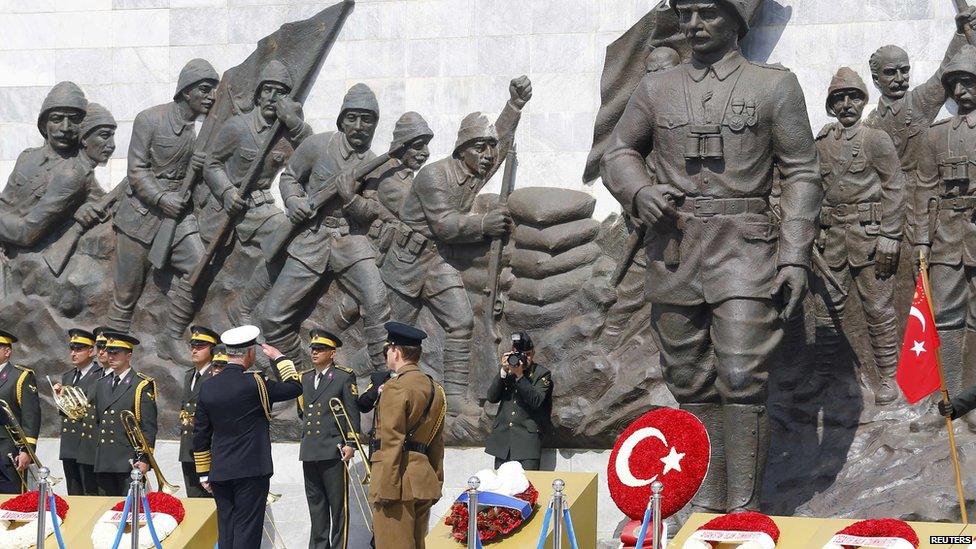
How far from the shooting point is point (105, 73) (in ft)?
49.1

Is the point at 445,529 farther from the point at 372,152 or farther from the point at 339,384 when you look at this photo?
the point at 372,152

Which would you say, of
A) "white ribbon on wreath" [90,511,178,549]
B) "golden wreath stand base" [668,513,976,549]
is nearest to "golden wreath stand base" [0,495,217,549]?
"white ribbon on wreath" [90,511,178,549]

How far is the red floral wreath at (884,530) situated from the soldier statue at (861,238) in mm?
3905

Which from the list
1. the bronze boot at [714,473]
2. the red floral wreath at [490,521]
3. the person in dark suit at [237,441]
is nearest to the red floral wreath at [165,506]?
the person in dark suit at [237,441]

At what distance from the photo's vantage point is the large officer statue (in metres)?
10.2

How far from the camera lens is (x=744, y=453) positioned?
404 inches

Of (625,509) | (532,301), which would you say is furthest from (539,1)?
(625,509)

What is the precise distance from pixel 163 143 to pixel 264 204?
39.1 inches

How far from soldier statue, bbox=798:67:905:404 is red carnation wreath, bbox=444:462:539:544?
333cm

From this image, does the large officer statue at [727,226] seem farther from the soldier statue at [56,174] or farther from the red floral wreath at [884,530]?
the soldier statue at [56,174]

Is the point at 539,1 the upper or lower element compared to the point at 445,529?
upper

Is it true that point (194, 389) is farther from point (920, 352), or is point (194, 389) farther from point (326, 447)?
point (920, 352)

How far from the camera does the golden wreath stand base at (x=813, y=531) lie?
835 centimetres

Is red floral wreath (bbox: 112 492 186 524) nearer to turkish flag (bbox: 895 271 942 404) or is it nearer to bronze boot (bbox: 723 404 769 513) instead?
bronze boot (bbox: 723 404 769 513)
